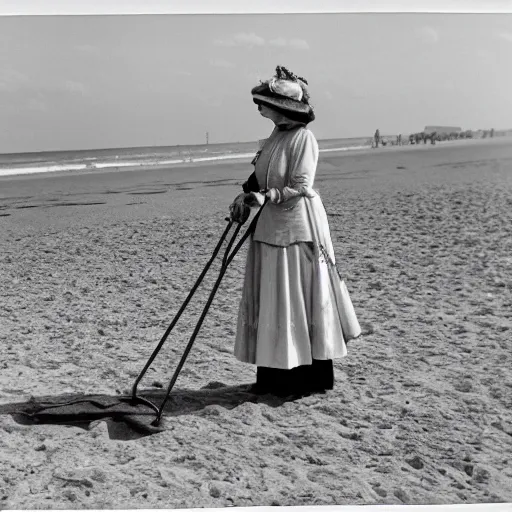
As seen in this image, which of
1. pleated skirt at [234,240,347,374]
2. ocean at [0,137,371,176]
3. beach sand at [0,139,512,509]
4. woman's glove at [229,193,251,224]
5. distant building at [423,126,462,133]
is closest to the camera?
beach sand at [0,139,512,509]

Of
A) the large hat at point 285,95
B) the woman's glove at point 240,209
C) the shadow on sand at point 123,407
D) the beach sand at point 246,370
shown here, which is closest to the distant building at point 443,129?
the beach sand at point 246,370

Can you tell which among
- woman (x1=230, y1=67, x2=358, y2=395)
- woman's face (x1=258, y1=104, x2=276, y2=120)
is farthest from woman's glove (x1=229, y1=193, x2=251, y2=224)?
→ woman's face (x1=258, y1=104, x2=276, y2=120)

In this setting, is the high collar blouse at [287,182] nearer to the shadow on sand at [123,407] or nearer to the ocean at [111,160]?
the shadow on sand at [123,407]

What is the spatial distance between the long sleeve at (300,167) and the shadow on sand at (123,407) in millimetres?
978

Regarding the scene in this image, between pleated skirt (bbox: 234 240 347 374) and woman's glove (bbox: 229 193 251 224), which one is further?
pleated skirt (bbox: 234 240 347 374)

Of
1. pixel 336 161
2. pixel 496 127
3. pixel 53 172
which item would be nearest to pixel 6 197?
pixel 53 172

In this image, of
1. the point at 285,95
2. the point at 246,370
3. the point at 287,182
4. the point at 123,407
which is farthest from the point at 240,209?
the point at 246,370

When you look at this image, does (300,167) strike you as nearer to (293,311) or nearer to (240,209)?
(240,209)

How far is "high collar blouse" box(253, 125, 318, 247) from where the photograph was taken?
3406 millimetres

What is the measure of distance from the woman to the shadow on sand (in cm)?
32

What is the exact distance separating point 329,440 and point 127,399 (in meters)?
1.00

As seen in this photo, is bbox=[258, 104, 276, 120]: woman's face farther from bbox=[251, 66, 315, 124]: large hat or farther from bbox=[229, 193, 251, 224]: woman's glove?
bbox=[229, 193, 251, 224]: woman's glove

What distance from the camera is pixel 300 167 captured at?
134 inches

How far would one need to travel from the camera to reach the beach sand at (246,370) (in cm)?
302
